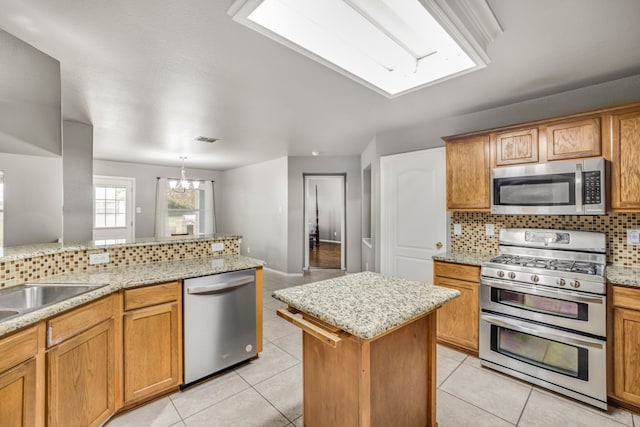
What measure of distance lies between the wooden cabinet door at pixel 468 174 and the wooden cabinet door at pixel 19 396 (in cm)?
322

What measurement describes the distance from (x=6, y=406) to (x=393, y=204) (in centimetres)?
347

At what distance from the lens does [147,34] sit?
172cm

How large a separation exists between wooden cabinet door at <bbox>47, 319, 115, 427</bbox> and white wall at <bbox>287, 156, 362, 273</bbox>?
3931 millimetres

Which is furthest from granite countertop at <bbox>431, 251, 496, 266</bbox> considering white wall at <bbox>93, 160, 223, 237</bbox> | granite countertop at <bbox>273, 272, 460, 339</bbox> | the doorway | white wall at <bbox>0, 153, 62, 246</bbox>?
white wall at <bbox>93, 160, 223, 237</bbox>

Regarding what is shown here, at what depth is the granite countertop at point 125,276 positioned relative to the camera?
1.32m

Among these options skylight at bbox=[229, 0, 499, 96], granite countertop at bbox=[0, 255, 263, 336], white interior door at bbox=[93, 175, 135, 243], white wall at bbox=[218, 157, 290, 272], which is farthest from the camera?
white interior door at bbox=[93, 175, 135, 243]

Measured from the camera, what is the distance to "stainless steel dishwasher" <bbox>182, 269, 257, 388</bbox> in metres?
2.14

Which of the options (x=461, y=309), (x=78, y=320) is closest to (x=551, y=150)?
(x=461, y=309)

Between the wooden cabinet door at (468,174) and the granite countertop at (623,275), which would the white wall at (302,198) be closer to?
the wooden cabinet door at (468,174)

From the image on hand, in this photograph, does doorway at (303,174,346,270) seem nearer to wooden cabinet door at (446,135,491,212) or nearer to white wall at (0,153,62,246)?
wooden cabinet door at (446,135,491,212)

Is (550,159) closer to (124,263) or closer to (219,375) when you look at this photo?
(219,375)

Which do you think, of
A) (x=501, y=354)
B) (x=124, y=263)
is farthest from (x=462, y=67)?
(x=124, y=263)

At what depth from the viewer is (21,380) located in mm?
1274

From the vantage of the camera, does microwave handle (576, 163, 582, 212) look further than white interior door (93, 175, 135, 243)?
No
